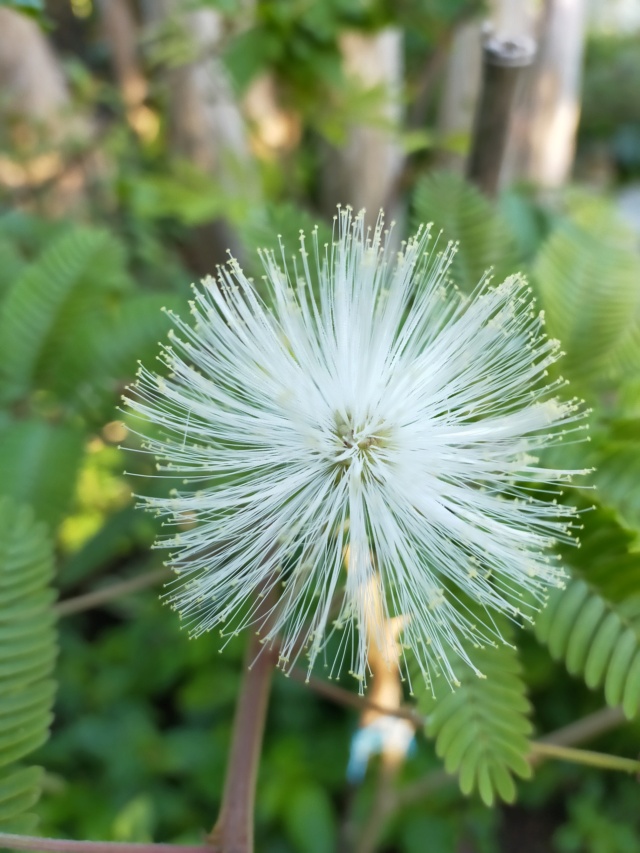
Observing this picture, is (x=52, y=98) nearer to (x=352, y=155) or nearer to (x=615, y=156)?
(x=352, y=155)

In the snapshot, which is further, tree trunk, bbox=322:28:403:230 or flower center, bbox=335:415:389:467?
tree trunk, bbox=322:28:403:230

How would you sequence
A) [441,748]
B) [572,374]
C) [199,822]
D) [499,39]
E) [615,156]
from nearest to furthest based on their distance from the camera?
[441,748]
[572,374]
[499,39]
[199,822]
[615,156]

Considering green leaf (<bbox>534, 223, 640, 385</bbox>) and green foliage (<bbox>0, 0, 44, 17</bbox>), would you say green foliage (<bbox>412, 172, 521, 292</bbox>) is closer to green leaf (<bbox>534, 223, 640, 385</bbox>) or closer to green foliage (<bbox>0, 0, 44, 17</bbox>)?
green leaf (<bbox>534, 223, 640, 385</bbox>)

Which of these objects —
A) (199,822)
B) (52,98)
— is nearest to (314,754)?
(199,822)

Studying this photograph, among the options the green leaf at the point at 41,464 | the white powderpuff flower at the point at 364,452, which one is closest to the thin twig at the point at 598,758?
the white powderpuff flower at the point at 364,452

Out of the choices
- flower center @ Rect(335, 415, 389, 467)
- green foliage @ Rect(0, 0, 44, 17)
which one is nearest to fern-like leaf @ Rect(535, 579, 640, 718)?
flower center @ Rect(335, 415, 389, 467)
